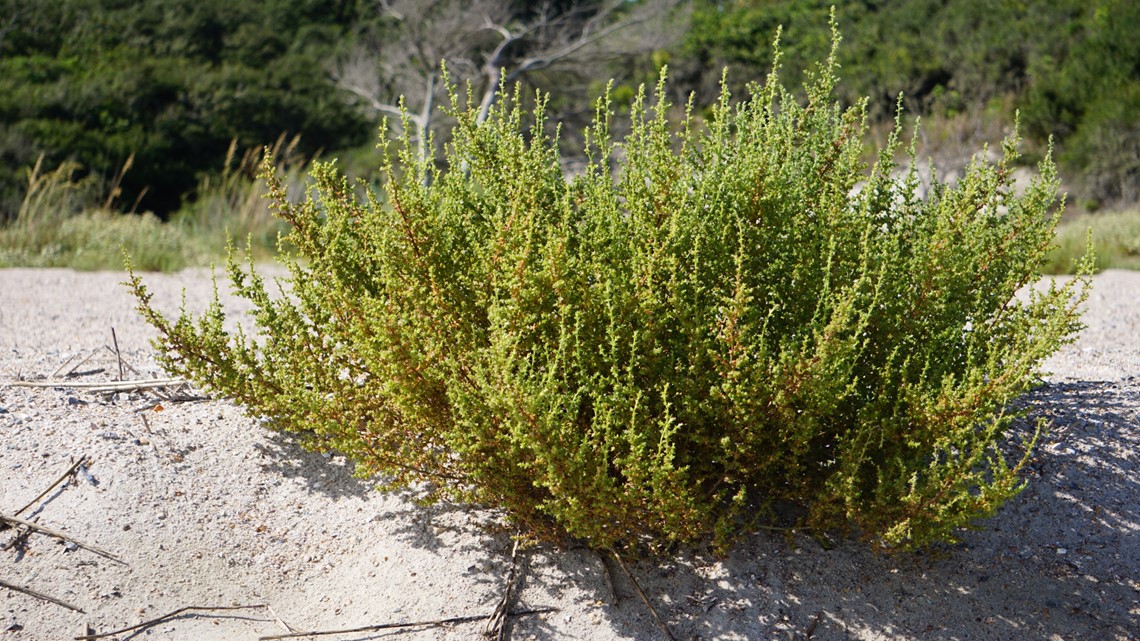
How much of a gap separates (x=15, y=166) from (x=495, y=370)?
1161 cm

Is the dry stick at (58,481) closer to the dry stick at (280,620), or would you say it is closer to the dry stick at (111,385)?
the dry stick at (111,385)

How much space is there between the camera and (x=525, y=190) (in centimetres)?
293

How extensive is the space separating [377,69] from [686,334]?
50.6ft

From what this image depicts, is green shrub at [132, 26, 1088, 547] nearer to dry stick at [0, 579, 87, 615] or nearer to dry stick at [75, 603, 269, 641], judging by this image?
dry stick at [75, 603, 269, 641]

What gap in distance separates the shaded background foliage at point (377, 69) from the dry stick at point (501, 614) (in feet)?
32.5

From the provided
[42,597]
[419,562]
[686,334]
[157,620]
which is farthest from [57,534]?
[686,334]

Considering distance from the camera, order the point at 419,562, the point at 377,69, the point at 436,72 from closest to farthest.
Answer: the point at 419,562 < the point at 436,72 < the point at 377,69

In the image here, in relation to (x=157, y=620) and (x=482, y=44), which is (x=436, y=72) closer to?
(x=482, y=44)

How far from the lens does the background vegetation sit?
12750mm

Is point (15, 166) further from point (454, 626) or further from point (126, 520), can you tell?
point (454, 626)

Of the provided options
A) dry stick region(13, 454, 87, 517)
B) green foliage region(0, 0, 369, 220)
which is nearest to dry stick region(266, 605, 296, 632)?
dry stick region(13, 454, 87, 517)

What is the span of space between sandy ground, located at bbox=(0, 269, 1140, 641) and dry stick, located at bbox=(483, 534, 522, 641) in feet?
0.13

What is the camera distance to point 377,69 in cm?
1705

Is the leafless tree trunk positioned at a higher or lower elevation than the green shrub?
lower
